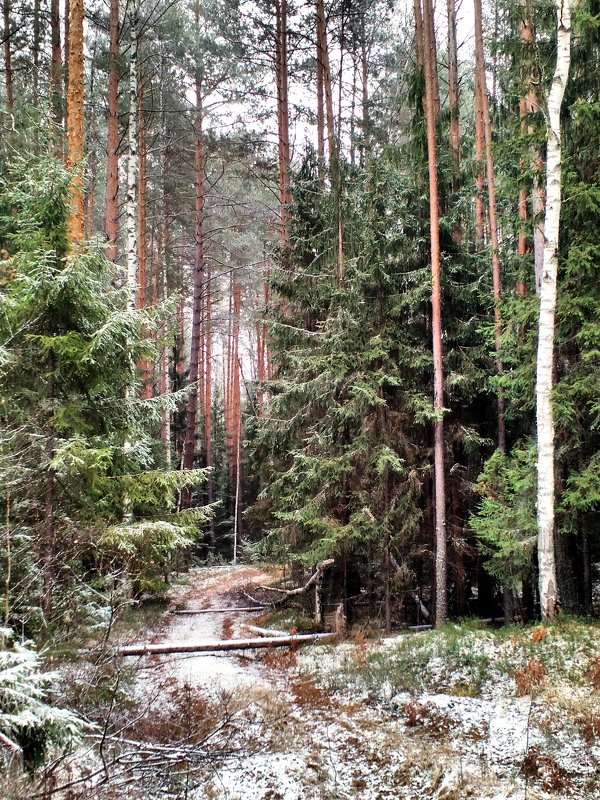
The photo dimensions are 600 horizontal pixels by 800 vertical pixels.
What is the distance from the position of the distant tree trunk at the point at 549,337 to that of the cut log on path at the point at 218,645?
4483 mm

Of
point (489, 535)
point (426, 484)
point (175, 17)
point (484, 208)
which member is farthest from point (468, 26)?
point (489, 535)

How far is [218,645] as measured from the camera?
8688 millimetres

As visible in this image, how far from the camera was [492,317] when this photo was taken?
10.3 metres

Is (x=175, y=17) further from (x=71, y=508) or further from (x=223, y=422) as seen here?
(x=223, y=422)

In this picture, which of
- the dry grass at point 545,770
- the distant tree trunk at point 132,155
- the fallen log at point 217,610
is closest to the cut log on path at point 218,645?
the fallen log at point 217,610

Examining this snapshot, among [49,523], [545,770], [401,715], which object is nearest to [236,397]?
[49,523]

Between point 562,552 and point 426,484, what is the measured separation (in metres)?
3.10

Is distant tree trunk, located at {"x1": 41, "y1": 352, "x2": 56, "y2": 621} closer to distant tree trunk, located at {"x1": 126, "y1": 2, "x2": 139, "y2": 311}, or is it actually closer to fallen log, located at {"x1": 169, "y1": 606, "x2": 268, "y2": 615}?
distant tree trunk, located at {"x1": 126, "y1": 2, "x2": 139, "y2": 311}

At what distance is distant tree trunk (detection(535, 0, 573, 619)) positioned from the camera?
24.6 feet

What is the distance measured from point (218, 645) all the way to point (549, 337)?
26.4 ft

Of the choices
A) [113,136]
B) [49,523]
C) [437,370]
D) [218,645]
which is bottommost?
[218,645]

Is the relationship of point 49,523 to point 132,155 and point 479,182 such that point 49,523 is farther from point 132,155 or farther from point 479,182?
point 479,182

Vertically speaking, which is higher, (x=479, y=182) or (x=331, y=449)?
(x=479, y=182)

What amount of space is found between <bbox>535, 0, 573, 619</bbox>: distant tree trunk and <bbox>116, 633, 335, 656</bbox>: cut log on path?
448cm
